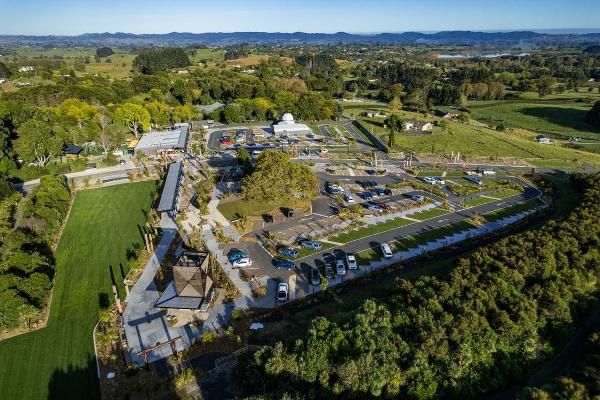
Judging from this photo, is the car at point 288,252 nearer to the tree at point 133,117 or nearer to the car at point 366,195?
the car at point 366,195

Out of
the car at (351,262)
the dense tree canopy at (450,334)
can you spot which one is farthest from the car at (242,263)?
the dense tree canopy at (450,334)

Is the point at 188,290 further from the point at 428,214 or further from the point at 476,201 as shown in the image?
the point at 476,201

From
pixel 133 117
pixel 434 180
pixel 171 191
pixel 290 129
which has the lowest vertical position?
pixel 434 180

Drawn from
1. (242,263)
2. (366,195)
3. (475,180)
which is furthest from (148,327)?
(475,180)

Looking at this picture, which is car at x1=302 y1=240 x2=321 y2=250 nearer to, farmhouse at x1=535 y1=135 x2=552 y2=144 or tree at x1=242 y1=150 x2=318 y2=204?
tree at x1=242 y1=150 x2=318 y2=204

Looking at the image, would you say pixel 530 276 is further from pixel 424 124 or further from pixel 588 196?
pixel 424 124
